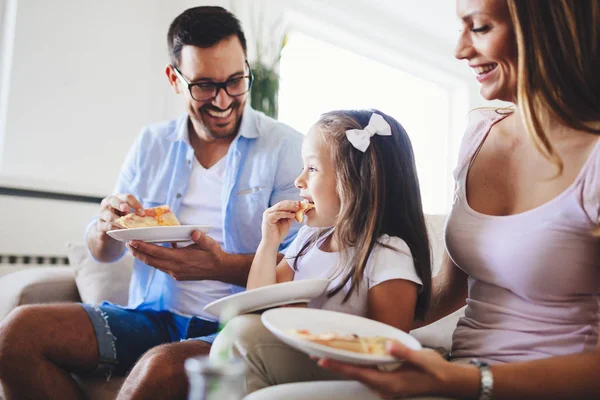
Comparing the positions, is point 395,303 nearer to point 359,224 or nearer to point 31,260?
point 359,224

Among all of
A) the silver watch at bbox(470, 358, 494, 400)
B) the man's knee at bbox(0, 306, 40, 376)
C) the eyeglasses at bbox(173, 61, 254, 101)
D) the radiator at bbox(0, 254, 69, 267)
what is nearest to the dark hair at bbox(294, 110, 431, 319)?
the silver watch at bbox(470, 358, 494, 400)

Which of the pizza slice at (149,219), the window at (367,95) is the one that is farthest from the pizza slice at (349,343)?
the window at (367,95)

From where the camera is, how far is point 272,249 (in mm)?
1550

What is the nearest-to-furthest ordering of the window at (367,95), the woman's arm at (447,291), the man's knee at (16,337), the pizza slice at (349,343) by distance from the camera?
the pizza slice at (349,343)
the woman's arm at (447,291)
the man's knee at (16,337)
the window at (367,95)

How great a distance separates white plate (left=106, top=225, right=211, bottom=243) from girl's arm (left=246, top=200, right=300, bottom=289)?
0.17 meters

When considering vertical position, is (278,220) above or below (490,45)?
below

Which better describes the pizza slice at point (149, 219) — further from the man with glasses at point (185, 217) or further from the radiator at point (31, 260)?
the radiator at point (31, 260)

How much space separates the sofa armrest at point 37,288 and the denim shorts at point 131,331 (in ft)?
0.97

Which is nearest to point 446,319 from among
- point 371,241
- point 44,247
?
point 371,241

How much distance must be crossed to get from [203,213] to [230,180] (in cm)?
16

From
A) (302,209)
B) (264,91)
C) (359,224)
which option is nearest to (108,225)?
(302,209)

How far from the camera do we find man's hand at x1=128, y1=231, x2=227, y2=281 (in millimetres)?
1613

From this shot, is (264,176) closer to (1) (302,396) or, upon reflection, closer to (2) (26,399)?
(2) (26,399)

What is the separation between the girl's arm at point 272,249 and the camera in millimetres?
1526
